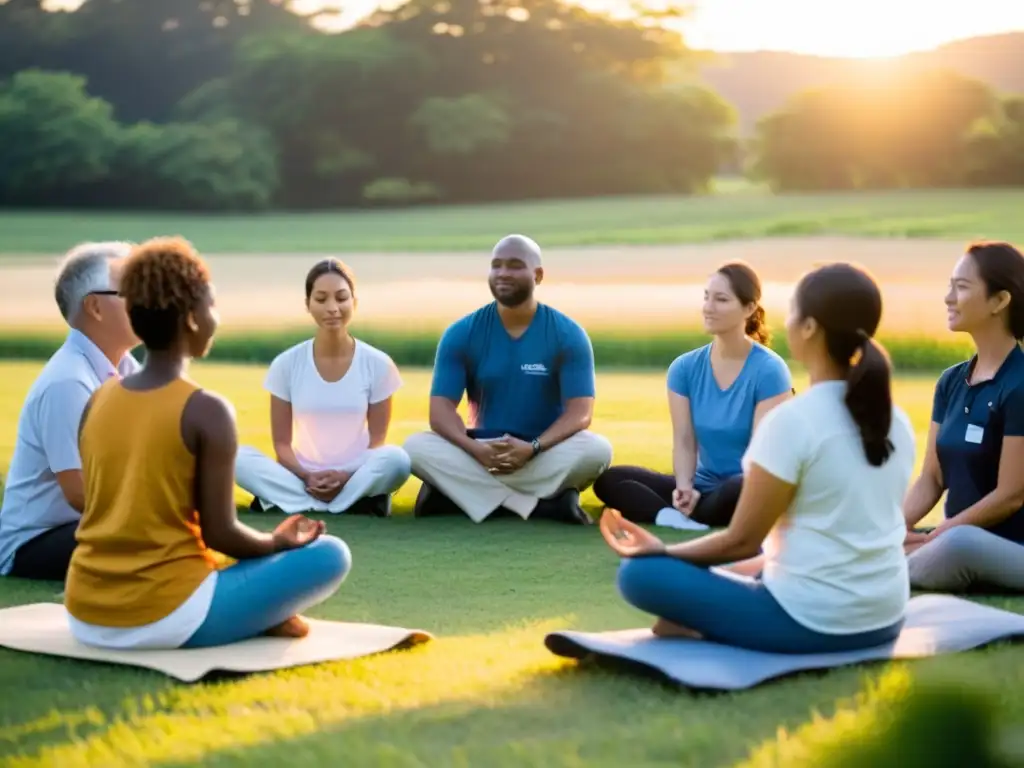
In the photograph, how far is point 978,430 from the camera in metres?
4.87

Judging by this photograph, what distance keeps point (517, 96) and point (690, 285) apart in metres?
9.23

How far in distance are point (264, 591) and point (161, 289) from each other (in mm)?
880

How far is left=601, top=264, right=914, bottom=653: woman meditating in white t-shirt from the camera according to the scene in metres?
3.27

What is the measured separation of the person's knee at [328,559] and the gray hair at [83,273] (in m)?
1.50

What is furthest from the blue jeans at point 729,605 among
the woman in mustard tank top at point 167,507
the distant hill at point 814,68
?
the distant hill at point 814,68

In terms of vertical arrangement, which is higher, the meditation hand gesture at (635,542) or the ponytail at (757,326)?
the ponytail at (757,326)

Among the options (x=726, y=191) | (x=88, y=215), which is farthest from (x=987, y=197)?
(x=88, y=215)

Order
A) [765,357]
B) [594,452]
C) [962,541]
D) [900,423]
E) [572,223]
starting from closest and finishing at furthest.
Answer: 1. [900,423]
2. [962,541]
3. [765,357]
4. [594,452]
5. [572,223]

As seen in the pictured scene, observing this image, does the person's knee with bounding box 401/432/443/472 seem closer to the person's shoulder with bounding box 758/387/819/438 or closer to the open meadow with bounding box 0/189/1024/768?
the open meadow with bounding box 0/189/1024/768

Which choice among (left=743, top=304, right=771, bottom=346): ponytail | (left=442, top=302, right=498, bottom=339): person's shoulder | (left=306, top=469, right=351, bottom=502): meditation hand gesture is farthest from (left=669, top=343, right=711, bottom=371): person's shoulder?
(left=306, top=469, right=351, bottom=502): meditation hand gesture

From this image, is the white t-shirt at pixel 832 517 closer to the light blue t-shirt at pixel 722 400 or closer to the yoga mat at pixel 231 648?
the yoga mat at pixel 231 648

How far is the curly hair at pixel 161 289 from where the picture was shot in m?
3.46

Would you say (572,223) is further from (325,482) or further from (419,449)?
(325,482)

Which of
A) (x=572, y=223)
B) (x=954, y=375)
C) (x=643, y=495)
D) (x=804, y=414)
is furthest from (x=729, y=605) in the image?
(x=572, y=223)
